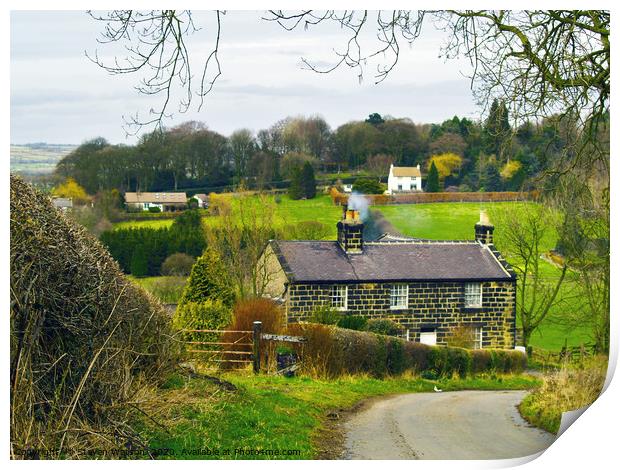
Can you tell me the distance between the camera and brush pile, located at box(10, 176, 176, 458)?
6.62m

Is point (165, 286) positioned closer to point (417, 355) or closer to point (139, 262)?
point (139, 262)

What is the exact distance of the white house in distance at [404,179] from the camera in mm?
9805

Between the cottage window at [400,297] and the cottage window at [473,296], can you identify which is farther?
the cottage window at [473,296]

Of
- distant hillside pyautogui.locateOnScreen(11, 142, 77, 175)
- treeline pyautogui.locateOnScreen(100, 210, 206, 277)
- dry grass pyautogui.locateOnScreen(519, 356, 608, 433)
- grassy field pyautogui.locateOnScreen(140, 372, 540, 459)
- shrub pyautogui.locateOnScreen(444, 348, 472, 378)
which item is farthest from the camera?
shrub pyautogui.locateOnScreen(444, 348, 472, 378)

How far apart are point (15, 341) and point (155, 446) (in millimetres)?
1373

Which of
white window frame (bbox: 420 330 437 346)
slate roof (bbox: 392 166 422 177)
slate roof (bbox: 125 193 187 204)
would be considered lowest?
white window frame (bbox: 420 330 437 346)

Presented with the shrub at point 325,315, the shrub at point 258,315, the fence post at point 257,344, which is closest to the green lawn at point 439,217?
the shrub at point 325,315

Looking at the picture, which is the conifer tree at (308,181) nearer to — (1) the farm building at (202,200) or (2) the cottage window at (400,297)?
(1) the farm building at (202,200)

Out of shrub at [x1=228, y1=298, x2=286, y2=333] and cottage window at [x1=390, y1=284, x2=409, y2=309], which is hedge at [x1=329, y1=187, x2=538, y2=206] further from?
shrub at [x1=228, y1=298, x2=286, y2=333]

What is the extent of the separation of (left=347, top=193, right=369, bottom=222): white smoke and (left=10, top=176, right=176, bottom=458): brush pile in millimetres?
3308

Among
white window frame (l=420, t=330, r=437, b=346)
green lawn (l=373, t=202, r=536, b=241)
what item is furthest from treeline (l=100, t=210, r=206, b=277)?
white window frame (l=420, t=330, r=437, b=346)

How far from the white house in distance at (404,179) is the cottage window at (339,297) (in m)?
1.20

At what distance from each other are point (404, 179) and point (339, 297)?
1.47 meters

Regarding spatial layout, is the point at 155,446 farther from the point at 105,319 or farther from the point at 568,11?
the point at 568,11
